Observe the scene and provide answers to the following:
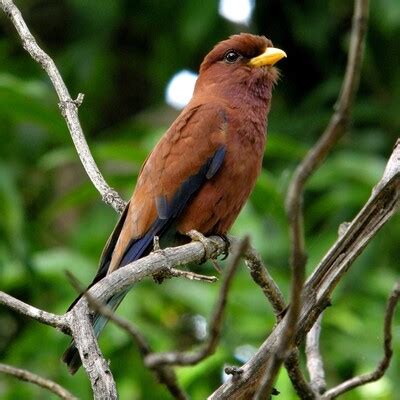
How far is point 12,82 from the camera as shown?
6.00m

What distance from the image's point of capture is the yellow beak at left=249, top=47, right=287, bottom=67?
5078mm

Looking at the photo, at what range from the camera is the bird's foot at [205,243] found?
13.2ft

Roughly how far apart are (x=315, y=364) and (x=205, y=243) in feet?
3.35

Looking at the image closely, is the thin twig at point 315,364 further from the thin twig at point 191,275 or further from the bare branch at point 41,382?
the bare branch at point 41,382

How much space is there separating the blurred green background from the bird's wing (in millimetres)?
700

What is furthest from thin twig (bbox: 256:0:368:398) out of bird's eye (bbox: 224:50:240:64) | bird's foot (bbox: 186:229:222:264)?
bird's eye (bbox: 224:50:240:64)

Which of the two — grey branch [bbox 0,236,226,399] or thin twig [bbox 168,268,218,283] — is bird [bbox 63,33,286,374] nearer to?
thin twig [bbox 168,268,218,283]

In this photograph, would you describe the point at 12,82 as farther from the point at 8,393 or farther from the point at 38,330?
the point at 8,393

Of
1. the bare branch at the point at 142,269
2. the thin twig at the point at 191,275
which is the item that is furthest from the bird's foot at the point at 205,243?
the thin twig at the point at 191,275

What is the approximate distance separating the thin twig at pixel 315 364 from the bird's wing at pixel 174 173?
1251 mm

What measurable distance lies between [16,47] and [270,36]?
1.81 metres

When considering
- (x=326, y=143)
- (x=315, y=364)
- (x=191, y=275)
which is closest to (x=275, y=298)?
(x=315, y=364)

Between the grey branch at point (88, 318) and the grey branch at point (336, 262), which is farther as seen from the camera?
the grey branch at point (336, 262)

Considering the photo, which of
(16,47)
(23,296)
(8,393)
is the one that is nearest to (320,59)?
(16,47)
